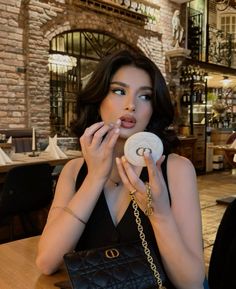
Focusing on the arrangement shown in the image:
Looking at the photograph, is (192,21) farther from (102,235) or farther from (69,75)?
(102,235)

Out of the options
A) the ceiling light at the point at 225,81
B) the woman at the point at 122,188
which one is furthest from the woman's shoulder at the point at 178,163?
the ceiling light at the point at 225,81

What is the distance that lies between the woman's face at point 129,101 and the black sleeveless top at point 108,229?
0.59 ft

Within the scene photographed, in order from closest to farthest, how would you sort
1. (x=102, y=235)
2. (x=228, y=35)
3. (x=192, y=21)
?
(x=102, y=235) → (x=192, y=21) → (x=228, y=35)

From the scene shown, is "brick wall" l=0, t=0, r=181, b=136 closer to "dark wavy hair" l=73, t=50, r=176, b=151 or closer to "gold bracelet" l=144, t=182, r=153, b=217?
"dark wavy hair" l=73, t=50, r=176, b=151

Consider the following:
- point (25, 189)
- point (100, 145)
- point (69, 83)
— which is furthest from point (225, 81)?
point (100, 145)

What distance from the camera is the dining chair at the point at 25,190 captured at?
9.05ft

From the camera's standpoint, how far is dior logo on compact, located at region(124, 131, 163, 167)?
3.08ft

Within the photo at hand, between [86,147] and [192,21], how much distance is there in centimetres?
910

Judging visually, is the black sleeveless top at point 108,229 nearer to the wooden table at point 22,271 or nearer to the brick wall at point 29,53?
the wooden table at point 22,271

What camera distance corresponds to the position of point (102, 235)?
3.74 feet

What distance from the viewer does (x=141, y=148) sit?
3.08 feet

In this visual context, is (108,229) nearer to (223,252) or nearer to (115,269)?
(115,269)

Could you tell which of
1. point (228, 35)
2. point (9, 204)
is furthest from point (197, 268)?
point (228, 35)

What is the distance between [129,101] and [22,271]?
2.19 feet
